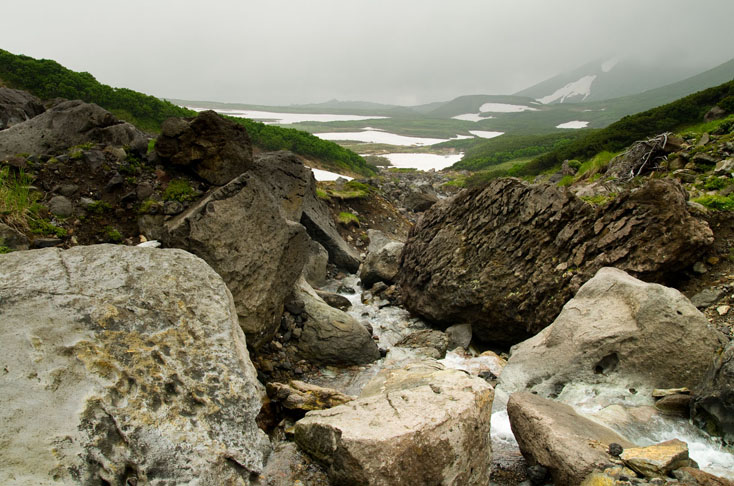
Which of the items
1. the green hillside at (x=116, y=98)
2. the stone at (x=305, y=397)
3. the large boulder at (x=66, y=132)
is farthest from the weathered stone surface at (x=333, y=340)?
the green hillside at (x=116, y=98)

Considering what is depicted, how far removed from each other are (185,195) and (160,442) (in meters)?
8.44

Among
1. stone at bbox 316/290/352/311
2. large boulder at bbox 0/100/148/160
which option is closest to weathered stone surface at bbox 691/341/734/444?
stone at bbox 316/290/352/311

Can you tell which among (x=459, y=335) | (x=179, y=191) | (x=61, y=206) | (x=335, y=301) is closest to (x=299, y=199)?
(x=335, y=301)

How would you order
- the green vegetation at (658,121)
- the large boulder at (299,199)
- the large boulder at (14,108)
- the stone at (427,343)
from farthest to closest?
the green vegetation at (658,121) < the large boulder at (14,108) < the large boulder at (299,199) < the stone at (427,343)

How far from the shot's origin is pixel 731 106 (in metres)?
20.7

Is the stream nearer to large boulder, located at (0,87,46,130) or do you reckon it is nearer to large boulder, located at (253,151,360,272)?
large boulder, located at (253,151,360,272)

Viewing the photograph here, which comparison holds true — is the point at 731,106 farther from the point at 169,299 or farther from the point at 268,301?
the point at 169,299

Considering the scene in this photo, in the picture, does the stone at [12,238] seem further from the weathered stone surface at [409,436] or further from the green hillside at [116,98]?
the green hillside at [116,98]

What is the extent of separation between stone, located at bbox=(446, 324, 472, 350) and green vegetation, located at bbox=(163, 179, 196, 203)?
28.2ft

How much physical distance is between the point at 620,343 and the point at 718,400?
1.54 metres

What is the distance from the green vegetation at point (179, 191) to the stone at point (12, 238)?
137 inches

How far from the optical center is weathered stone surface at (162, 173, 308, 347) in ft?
26.0

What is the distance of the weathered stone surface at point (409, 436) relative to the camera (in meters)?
3.88

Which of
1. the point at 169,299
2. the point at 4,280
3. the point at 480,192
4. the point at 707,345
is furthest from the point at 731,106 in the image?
the point at 4,280
